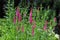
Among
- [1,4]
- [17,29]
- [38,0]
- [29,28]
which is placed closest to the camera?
[17,29]

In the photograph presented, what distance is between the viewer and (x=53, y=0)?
1088cm

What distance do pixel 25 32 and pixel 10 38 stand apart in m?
0.33

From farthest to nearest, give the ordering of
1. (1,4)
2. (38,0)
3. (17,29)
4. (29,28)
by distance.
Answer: (1,4)
(38,0)
(29,28)
(17,29)

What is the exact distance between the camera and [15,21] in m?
4.83

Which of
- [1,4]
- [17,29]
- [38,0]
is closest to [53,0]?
[38,0]

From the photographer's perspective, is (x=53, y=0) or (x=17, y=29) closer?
(x=17, y=29)

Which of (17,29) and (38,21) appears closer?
(17,29)

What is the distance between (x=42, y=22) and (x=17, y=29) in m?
0.63

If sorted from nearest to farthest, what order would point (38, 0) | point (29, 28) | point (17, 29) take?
point (17, 29) < point (29, 28) < point (38, 0)

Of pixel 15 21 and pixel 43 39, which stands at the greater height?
pixel 15 21

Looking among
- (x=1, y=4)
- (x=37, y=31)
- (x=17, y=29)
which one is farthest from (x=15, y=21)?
(x=1, y=4)

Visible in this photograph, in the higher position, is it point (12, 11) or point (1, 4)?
point (12, 11)

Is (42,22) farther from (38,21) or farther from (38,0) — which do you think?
(38,0)

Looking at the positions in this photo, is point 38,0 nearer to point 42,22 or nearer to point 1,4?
point 1,4
